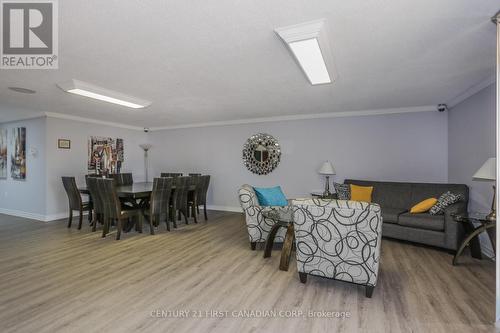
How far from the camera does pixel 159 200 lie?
439 cm

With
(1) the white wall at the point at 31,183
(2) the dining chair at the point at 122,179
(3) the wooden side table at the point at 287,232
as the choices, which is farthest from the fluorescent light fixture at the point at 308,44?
(1) the white wall at the point at 31,183

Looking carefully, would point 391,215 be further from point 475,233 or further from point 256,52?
point 256,52

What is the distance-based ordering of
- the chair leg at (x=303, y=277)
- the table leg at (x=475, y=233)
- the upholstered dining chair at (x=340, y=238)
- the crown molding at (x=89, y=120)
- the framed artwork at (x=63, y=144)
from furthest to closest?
the framed artwork at (x=63, y=144) → the crown molding at (x=89, y=120) → the table leg at (x=475, y=233) → the chair leg at (x=303, y=277) → the upholstered dining chair at (x=340, y=238)

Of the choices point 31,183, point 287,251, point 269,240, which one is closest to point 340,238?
point 287,251

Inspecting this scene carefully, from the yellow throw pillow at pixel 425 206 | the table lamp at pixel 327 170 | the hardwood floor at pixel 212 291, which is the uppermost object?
the table lamp at pixel 327 170

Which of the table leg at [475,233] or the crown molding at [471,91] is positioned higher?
the crown molding at [471,91]

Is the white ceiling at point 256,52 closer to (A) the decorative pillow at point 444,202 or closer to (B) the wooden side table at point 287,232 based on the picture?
(A) the decorative pillow at point 444,202

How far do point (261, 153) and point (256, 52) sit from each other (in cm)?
365

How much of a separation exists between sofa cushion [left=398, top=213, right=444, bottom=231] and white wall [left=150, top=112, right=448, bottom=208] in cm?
Result: 148

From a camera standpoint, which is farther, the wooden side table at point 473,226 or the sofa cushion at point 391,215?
the sofa cushion at point 391,215

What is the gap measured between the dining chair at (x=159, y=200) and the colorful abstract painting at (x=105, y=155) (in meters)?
2.58

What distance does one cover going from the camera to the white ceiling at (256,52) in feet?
5.84

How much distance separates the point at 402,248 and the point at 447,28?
2.74 meters

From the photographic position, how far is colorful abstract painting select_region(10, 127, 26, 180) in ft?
18.4
